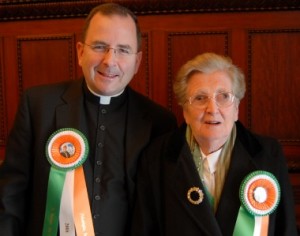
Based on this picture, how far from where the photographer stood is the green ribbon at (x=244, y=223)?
1379 mm

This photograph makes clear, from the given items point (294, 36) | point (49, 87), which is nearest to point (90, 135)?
point (49, 87)

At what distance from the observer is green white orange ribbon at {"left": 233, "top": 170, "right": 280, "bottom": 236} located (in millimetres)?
1374

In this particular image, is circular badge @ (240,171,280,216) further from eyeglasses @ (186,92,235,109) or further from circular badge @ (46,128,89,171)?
circular badge @ (46,128,89,171)

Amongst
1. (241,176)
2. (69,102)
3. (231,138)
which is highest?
(69,102)

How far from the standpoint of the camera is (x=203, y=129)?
1407 mm

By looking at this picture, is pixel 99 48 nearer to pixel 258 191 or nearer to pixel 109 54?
pixel 109 54

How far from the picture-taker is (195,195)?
4.54 feet

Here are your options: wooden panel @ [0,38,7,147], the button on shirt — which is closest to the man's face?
the button on shirt

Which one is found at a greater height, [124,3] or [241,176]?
[124,3]

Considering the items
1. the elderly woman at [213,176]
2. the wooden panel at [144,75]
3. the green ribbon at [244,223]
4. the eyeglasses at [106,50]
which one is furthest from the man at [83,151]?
the wooden panel at [144,75]

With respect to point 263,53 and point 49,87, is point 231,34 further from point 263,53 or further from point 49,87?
point 49,87

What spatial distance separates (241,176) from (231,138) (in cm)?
16

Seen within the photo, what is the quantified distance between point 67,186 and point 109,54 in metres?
0.55

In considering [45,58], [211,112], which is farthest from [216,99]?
[45,58]
